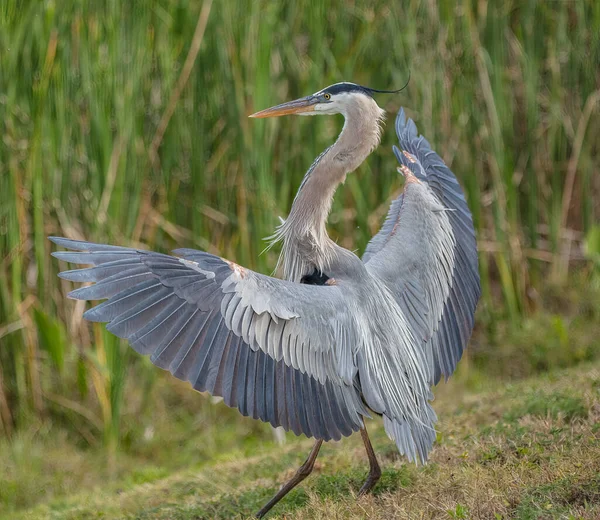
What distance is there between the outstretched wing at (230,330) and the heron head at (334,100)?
40.3 inches

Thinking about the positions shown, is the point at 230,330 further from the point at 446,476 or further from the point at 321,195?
the point at 446,476

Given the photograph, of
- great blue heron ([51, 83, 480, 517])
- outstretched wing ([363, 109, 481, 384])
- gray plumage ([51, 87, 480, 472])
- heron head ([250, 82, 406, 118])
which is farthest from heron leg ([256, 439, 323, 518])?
heron head ([250, 82, 406, 118])

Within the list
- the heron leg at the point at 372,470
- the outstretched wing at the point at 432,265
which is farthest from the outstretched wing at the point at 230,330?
the outstretched wing at the point at 432,265

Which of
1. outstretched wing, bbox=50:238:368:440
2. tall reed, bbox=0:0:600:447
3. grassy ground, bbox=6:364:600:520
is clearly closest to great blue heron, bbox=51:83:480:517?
outstretched wing, bbox=50:238:368:440

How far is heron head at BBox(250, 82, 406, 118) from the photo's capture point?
4328mm

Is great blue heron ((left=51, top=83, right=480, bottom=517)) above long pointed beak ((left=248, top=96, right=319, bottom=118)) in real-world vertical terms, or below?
below

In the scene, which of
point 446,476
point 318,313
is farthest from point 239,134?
point 446,476

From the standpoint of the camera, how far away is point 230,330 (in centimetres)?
358

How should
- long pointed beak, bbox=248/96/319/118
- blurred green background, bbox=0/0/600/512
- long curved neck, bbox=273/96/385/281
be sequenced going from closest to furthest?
long curved neck, bbox=273/96/385/281 < long pointed beak, bbox=248/96/319/118 < blurred green background, bbox=0/0/600/512

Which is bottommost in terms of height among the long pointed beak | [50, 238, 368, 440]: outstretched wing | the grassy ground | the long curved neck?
the grassy ground

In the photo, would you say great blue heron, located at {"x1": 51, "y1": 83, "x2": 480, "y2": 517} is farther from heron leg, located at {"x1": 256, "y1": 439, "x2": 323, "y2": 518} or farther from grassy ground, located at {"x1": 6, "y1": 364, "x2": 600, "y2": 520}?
grassy ground, located at {"x1": 6, "y1": 364, "x2": 600, "y2": 520}

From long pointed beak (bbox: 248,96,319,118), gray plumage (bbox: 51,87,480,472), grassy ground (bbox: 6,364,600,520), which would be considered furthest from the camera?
long pointed beak (bbox: 248,96,319,118)

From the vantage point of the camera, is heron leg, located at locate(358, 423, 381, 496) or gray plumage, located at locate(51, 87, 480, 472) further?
heron leg, located at locate(358, 423, 381, 496)

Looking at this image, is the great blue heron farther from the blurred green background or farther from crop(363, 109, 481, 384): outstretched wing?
the blurred green background
